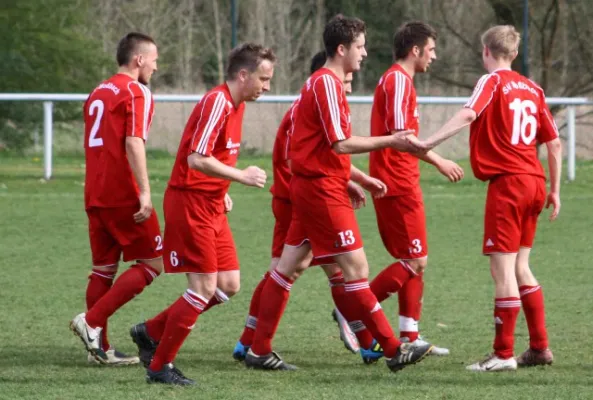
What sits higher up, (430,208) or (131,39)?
(131,39)

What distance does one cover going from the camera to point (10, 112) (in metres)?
19.6

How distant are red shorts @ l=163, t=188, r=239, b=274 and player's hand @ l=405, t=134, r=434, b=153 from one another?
1050 mm

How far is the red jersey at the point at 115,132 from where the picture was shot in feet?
21.0

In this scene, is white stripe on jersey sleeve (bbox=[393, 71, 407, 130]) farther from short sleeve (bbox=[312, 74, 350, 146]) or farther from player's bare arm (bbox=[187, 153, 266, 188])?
player's bare arm (bbox=[187, 153, 266, 188])

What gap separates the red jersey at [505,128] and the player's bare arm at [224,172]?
1.37 metres

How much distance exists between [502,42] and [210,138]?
1766mm

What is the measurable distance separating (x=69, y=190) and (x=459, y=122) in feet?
38.2

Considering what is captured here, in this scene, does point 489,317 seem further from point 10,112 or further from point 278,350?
point 10,112

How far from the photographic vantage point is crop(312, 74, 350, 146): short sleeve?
18.9 ft

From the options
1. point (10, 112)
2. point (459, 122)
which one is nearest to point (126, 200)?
point (459, 122)

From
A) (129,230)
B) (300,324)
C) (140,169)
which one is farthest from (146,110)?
(300,324)

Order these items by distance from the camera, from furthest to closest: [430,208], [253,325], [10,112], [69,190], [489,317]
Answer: [10,112], [69,190], [430,208], [489,317], [253,325]

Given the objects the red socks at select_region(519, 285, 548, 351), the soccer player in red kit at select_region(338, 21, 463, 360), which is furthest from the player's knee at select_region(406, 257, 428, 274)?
the red socks at select_region(519, 285, 548, 351)

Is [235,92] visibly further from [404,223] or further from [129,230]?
[404,223]
